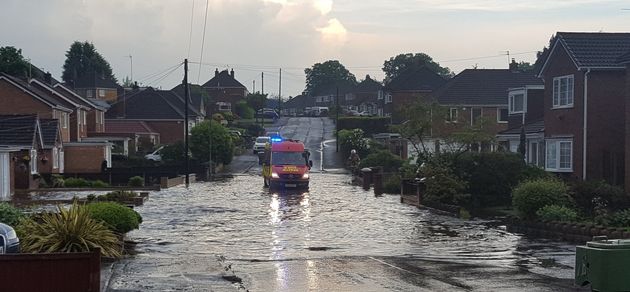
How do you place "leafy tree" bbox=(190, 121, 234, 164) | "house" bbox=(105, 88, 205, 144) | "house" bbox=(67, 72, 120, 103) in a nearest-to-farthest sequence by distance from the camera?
"leafy tree" bbox=(190, 121, 234, 164) → "house" bbox=(105, 88, 205, 144) → "house" bbox=(67, 72, 120, 103)

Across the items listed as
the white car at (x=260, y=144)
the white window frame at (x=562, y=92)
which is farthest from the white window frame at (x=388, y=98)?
the white window frame at (x=562, y=92)

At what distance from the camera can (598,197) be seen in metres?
29.4

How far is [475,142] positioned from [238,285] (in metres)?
28.1

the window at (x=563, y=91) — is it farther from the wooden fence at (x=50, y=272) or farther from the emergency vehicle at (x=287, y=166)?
the wooden fence at (x=50, y=272)

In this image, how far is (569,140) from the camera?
128 feet

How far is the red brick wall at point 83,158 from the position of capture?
6334 cm

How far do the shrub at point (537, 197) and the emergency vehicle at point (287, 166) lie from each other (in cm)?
2272

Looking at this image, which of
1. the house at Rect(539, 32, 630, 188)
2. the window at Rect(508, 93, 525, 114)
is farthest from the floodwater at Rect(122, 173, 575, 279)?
the window at Rect(508, 93, 525, 114)

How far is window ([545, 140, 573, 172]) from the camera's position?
39.4 meters

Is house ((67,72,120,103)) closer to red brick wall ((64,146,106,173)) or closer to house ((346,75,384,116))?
house ((346,75,384,116))

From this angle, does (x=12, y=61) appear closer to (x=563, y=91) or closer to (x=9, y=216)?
(x=563, y=91)

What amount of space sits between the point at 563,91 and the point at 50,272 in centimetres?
3003

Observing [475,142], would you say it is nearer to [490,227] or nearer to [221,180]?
[490,227]

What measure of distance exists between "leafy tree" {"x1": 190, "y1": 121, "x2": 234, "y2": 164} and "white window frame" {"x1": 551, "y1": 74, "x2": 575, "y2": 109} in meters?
37.8
